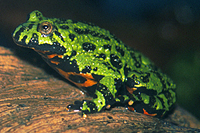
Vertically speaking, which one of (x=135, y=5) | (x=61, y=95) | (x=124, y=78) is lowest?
(x=61, y=95)

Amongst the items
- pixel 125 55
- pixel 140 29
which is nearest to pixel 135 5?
pixel 140 29

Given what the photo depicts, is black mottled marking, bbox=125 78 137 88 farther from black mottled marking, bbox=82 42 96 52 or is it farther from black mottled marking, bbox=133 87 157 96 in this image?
black mottled marking, bbox=82 42 96 52

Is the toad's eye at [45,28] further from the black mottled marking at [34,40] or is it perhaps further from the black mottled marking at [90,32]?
the black mottled marking at [90,32]

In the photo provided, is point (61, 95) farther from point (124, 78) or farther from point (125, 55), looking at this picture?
point (125, 55)

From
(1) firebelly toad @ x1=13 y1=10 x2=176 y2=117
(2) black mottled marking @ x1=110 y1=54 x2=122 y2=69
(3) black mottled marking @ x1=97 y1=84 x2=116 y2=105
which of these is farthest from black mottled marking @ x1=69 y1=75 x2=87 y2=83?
(2) black mottled marking @ x1=110 y1=54 x2=122 y2=69

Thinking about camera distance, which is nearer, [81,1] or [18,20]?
[18,20]

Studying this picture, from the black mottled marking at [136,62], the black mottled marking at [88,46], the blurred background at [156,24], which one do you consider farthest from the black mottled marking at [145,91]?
the blurred background at [156,24]
